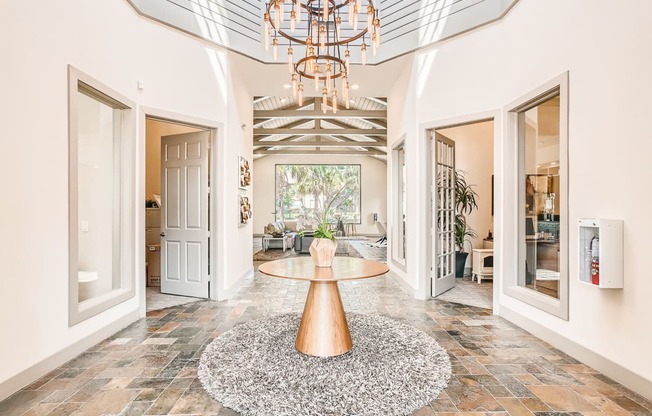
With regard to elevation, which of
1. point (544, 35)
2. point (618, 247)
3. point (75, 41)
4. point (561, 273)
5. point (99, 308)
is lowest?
point (99, 308)

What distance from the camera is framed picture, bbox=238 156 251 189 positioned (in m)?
5.32

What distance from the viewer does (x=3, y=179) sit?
2.21 m

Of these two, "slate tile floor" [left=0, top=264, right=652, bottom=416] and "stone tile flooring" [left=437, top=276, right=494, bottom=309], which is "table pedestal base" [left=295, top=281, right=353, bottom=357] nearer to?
"slate tile floor" [left=0, top=264, right=652, bottom=416]

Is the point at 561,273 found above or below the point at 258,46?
below

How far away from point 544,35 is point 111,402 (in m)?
4.44

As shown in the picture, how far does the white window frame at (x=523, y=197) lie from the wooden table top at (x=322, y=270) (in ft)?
5.15

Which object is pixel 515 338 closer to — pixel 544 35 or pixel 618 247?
pixel 618 247

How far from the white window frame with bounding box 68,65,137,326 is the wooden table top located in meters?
1.56

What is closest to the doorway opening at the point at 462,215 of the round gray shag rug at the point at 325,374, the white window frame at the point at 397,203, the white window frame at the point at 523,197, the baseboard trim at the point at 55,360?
the white window frame at the point at 523,197

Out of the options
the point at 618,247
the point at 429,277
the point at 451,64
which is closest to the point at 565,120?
the point at 618,247

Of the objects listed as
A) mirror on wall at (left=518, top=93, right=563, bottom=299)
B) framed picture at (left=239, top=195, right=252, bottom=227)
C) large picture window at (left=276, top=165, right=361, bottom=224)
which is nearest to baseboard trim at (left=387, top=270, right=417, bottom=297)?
mirror on wall at (left=518, top=93, right=563, bottom=299)

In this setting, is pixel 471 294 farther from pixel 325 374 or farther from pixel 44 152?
pixel 44 152

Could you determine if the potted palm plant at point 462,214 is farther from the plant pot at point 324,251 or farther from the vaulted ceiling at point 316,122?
the plant pot at point 324,251

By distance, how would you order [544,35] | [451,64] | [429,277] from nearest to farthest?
[544,35] → [451,64] → [429,277]
